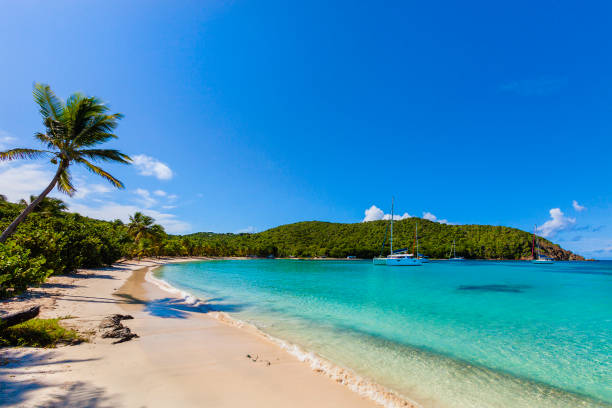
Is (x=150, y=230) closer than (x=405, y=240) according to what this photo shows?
Yes

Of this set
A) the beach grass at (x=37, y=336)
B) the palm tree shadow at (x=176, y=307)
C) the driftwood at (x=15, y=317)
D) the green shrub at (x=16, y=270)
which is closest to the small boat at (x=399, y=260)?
the palm tree shadow at (x=176, y=307)

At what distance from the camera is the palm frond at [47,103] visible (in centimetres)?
1066

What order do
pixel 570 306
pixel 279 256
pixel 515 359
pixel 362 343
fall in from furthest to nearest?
pixel 279 256
pixel 570 306
pixel 362 343
pixel 515 359

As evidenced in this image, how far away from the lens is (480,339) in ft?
29.5

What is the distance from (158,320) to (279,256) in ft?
348

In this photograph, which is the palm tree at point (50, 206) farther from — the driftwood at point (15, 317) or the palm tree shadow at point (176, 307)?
the driftwood at point (15, 317)

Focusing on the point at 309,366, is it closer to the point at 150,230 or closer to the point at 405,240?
the point at 150,230

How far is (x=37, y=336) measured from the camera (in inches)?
218

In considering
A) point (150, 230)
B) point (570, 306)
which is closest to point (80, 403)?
point (570, 306)

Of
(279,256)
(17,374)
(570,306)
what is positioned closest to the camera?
(17,374)

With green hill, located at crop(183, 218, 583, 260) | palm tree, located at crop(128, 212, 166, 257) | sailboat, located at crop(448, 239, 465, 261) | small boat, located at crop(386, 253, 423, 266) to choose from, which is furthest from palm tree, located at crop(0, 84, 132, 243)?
sailboat, located at crop(448, 239, 465, 261)

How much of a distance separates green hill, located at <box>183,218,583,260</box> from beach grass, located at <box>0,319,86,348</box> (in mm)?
91392

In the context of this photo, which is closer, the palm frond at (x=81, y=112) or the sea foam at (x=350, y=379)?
the sea foam at (x=350, y=379)

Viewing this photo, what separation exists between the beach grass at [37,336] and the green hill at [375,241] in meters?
91.4
